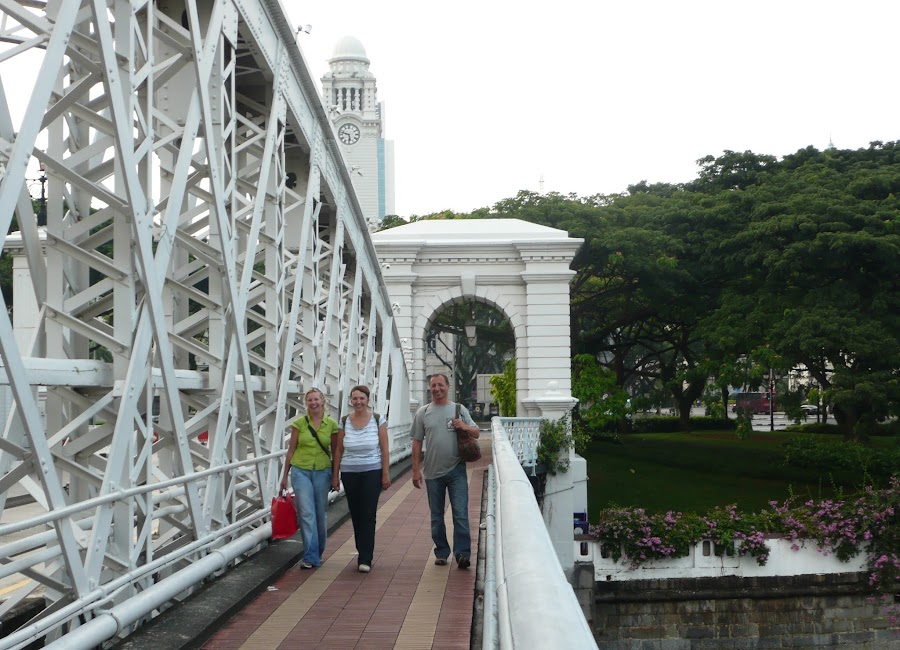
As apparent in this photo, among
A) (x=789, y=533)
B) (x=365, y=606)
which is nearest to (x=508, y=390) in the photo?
(x=789, y=533)

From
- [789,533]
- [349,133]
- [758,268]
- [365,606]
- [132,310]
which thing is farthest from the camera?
[349,133]

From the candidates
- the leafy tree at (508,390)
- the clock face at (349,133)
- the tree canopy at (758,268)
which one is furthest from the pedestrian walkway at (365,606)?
the clock face at (349,133)

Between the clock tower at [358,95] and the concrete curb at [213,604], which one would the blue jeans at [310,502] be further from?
the clock tower at [358,95]

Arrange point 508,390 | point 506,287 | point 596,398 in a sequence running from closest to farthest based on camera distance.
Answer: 1. point 506,287
2. point 596,398
3. point 508,390

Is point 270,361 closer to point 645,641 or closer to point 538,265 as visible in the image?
point 645,641

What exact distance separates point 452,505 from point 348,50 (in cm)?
9438

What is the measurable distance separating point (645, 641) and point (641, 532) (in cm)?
197

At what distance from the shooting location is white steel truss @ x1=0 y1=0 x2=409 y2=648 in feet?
17.6

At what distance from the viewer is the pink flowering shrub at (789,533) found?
19.2 metres

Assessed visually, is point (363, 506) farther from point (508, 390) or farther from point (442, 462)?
point (508, 390)

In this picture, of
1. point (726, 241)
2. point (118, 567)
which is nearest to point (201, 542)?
point (118, 567)

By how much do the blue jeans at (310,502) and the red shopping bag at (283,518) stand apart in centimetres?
5

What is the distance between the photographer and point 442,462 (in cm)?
840

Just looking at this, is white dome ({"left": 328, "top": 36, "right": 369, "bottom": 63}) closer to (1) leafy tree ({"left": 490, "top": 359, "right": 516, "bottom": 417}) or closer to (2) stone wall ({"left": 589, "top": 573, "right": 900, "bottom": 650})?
(1) leafy tree ({"left": 490, "top": 359, "right": 516, "bottom": 417})
